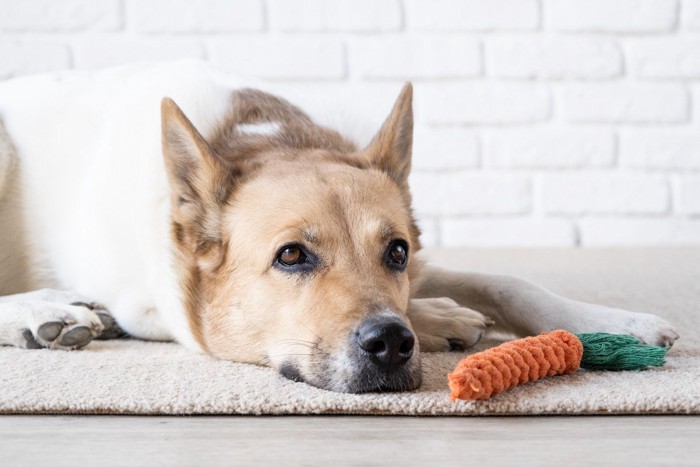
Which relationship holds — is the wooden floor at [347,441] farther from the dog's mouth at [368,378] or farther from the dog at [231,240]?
the dog at [231,240]

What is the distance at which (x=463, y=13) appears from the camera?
4.56m

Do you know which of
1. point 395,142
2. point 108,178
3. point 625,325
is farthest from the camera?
point 108,178

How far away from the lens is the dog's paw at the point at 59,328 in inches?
84.9

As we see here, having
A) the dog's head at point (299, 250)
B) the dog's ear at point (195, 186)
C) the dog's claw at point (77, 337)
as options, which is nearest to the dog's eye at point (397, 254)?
the dog's head at point (299, 250)

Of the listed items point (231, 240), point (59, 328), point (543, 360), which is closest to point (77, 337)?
point (59, 328)

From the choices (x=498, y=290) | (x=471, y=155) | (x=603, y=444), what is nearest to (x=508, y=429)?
(x=603, y=444)

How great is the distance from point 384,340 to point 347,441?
0.28m

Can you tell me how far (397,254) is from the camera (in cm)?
202

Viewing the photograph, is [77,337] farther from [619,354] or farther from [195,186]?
[619,354]

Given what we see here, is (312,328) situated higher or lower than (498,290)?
higher

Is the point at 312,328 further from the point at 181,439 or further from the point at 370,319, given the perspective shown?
the point at 181,439

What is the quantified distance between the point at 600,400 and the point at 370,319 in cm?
45

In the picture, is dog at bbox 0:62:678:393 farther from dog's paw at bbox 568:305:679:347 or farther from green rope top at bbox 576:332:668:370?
green rope top at bbox 576:332:668:370

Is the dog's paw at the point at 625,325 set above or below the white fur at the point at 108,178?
below
